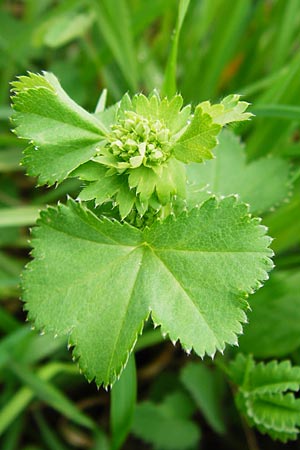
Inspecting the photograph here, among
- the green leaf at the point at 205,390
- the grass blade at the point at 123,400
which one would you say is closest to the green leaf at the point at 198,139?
the grass blade at the point at 123,400

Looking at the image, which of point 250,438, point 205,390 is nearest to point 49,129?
point 205,390

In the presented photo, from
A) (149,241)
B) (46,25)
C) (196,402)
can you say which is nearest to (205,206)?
(149,241)

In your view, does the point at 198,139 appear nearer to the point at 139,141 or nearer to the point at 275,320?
the point at 139,141

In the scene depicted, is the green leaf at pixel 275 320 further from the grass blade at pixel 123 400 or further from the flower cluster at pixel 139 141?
the flower cluster at pixel 139 141

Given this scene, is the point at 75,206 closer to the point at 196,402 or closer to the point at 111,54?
the point at 196,402

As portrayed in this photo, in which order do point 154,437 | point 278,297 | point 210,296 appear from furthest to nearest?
point 154,437
point 278,297
point 210,296

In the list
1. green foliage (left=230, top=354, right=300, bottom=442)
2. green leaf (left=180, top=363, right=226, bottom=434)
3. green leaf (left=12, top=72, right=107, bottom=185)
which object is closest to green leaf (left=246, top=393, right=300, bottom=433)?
green foliage (left=230, top=354, right=300, bottom=442)
